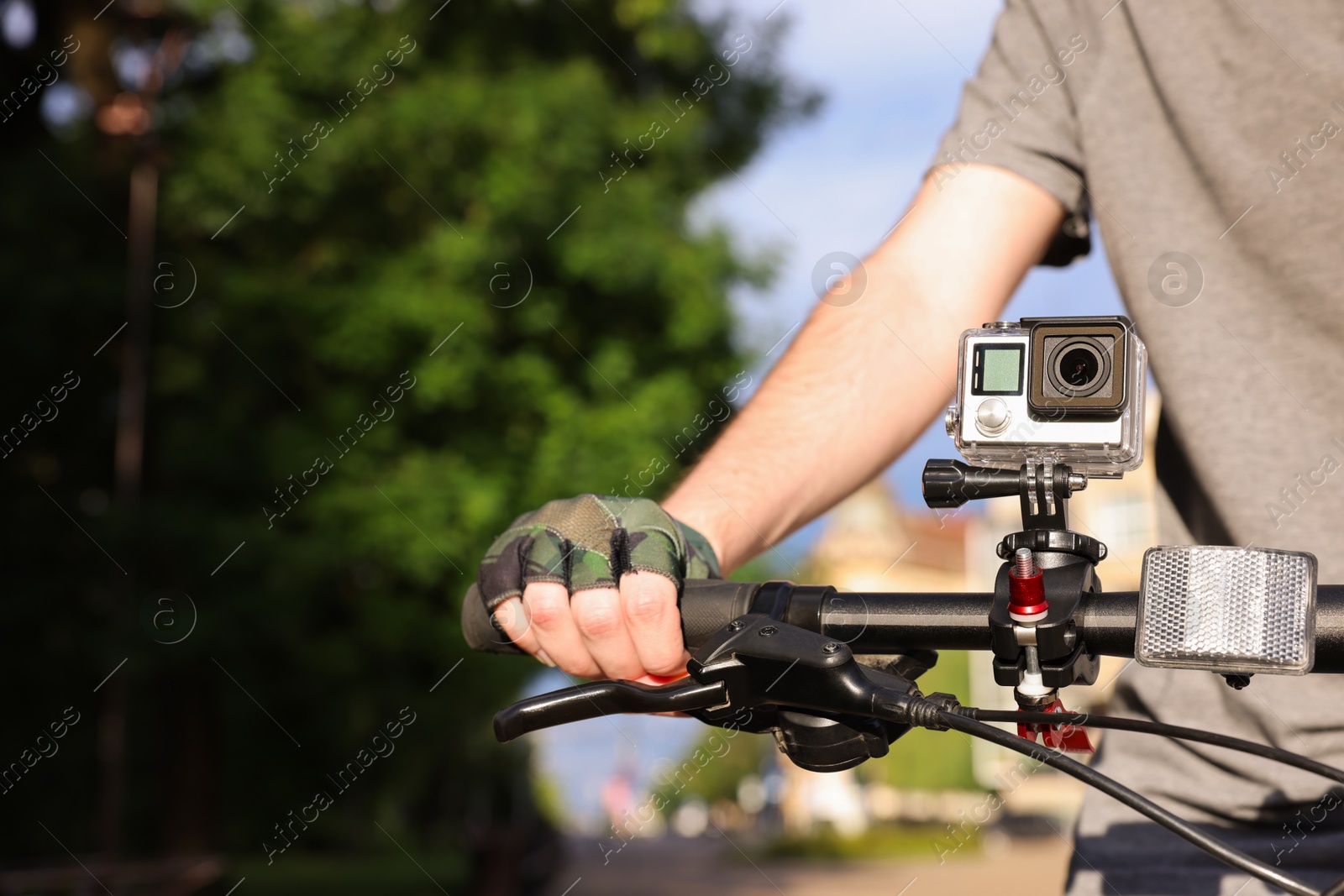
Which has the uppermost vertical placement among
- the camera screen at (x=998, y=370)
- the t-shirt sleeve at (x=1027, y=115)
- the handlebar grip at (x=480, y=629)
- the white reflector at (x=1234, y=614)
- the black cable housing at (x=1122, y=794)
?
the t-shirt sleeve at (x=1027, y=115)

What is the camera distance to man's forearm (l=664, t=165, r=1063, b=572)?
1.86m

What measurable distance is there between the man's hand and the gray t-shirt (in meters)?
0.74

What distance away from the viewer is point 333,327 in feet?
37.9

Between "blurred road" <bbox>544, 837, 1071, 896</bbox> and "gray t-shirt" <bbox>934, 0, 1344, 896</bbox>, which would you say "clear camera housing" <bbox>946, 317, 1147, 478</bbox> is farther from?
"blurred road" <bbox>544, 837, 1071, 896</bbox>

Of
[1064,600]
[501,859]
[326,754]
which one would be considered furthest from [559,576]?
[501,859]

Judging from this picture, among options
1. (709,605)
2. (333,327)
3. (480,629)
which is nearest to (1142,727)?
(709,605)

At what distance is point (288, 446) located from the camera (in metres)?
11.7

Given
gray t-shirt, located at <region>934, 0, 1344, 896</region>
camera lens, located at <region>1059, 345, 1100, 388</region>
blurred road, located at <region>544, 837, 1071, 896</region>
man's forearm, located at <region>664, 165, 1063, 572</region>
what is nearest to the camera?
camera lens, located at <region>1059, 345, 1100, 388</region>

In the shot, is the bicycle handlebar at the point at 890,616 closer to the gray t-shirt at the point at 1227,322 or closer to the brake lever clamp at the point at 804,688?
the brake lever clamp at the point at 804,688

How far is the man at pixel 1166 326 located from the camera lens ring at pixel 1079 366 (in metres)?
0.44

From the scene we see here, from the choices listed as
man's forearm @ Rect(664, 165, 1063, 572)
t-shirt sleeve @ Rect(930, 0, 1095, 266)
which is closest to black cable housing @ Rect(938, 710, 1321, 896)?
man's forearm @ Rect(664, 165, 1063, 572)

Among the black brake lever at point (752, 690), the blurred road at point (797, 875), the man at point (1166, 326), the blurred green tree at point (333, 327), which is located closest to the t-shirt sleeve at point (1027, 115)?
the man at point (1166, 326)

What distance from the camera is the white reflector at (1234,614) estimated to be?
1.09m

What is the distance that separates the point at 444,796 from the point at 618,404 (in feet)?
64.8
